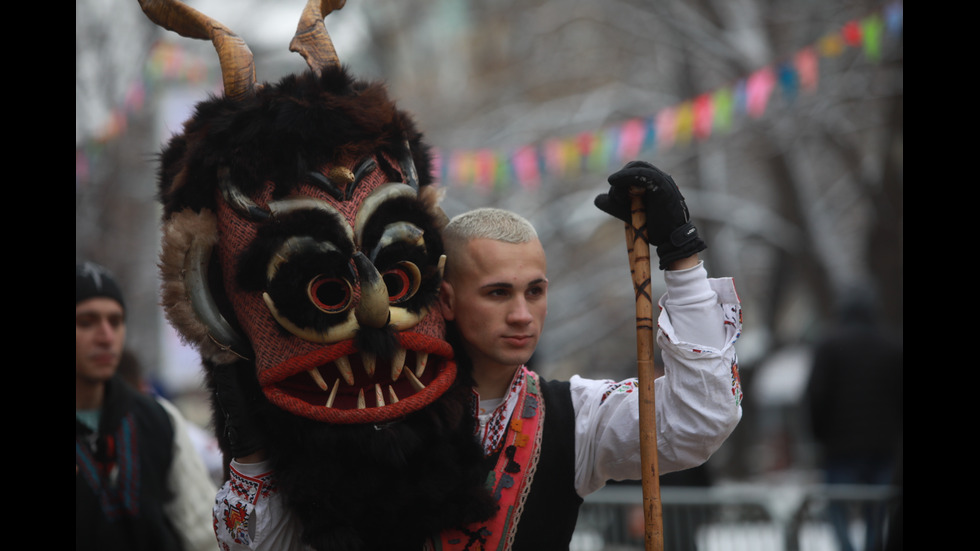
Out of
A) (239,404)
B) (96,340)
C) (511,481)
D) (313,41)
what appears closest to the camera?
(239,404)

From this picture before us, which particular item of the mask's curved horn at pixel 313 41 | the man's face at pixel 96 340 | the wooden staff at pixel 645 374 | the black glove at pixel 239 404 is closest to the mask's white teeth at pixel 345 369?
the black glove at pixel 239 404

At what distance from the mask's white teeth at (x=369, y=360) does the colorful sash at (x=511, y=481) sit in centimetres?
51

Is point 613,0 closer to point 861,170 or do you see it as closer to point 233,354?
point 861,170

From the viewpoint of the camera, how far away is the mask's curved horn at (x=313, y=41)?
127 inches

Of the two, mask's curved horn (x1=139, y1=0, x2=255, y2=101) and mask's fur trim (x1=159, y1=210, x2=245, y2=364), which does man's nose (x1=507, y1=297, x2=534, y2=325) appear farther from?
mask's curved horn (x1=139, y1=0, x2=255, y2=101)

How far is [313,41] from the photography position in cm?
325

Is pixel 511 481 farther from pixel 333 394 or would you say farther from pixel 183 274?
pixel 183 274

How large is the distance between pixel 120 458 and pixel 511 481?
188 centimetres

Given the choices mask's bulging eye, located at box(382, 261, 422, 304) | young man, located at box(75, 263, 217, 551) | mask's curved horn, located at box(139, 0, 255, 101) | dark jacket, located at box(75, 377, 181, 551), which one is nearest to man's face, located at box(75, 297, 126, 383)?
young man, located at box(75, 263, 217, 551)

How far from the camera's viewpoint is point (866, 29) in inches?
321

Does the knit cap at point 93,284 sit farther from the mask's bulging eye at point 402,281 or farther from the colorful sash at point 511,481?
the colorful sash at point 511,481

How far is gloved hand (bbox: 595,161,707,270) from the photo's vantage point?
2.94 m

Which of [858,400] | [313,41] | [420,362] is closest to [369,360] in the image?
[420,362]

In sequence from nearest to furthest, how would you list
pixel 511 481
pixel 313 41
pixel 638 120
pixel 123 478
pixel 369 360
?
pixel 369 360
pixel 511 481
pixel 313 41
pixel 123 478
pixel 638 120
